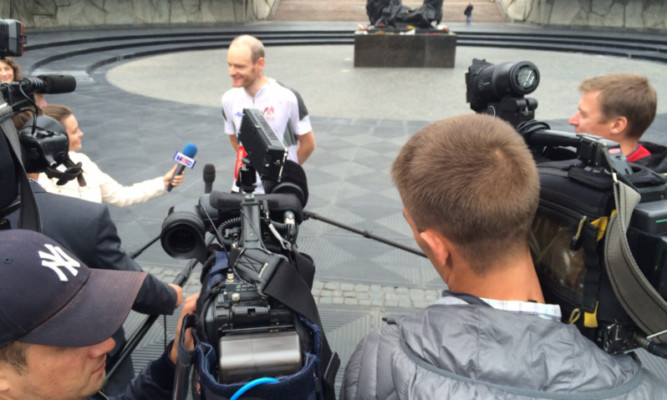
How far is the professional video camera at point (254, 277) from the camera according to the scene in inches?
44.3

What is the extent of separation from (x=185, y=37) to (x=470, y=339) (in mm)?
19445

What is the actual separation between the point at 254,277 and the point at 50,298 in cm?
45

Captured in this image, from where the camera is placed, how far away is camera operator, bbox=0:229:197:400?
1108mm

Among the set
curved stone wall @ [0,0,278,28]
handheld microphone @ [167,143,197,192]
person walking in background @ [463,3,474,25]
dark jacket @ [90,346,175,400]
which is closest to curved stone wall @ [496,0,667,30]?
person walking in background @ [463,3,474,25]

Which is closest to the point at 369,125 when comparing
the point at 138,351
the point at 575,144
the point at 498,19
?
the point at 138,351

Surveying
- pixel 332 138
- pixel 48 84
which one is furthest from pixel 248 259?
pixel 332 138

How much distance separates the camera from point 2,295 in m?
1.08

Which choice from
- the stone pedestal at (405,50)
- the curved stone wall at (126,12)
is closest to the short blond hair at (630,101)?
the stone pedestal at (405,50)

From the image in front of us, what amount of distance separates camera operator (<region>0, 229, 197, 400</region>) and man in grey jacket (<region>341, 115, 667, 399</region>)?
57cm

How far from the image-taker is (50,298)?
45.7 inches

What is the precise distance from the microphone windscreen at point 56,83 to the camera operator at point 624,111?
98.3 inches

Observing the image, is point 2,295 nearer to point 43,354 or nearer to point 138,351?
point 43,354

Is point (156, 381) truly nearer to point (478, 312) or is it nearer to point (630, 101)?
point (478, 312)

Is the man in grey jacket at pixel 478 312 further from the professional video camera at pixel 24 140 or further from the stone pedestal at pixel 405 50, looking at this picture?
the stone pedestal at pixel 405 50
